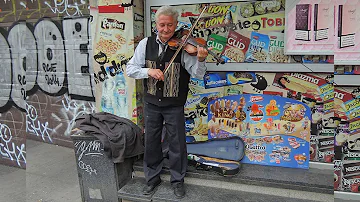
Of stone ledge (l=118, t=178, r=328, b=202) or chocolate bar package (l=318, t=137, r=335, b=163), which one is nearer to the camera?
stone ledge (l=118, t=178, r=328, b=202)

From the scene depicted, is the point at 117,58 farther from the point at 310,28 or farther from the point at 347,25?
the point at 347,25

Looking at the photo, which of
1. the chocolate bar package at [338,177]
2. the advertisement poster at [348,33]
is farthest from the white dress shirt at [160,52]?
the chocolate bar package at [338,177]

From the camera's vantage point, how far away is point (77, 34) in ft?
16.0

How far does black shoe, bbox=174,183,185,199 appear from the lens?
314cm

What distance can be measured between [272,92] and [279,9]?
88 cm

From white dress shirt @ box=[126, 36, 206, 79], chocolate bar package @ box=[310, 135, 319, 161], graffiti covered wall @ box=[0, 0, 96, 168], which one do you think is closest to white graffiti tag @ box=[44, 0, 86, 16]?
graffiti covered wall @ box=[0, 0, 96, 168]

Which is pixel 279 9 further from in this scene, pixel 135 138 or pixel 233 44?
pixel 135 138

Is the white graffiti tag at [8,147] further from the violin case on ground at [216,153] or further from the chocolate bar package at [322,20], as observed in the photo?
the chocolate bar package at [322,20]

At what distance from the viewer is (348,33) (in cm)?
271

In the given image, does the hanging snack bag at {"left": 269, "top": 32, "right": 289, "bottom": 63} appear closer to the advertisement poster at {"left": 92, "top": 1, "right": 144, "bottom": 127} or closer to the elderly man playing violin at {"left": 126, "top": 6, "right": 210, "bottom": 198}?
the elderly man playing violin at {"left": 126, "top": 6, "right": 210, "bottom": 198}

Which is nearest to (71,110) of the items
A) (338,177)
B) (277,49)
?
(277,49)

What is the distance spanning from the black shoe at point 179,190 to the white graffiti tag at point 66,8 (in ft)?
10.2

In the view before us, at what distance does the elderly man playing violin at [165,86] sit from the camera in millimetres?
2878

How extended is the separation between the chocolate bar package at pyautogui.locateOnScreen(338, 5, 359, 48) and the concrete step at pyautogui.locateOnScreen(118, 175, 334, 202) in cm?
143
